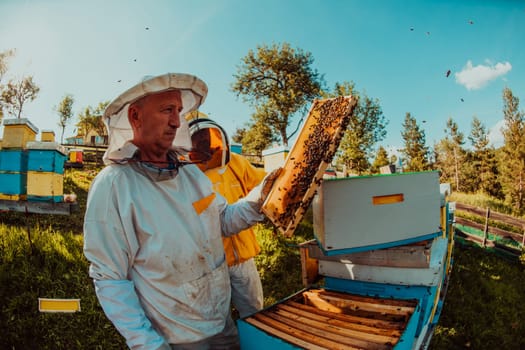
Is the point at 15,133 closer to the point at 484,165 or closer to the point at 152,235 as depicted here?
the point at 152,235

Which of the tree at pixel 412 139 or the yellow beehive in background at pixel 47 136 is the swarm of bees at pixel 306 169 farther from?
the tree at pixel 412 139

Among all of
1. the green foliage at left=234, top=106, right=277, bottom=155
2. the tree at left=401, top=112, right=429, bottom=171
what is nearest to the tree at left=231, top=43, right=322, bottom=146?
the green foliage at left=234, top=106, right=277, bottom=155

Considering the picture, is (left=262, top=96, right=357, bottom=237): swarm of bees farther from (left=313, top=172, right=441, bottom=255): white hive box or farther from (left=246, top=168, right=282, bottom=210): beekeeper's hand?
(left=313, top=172, right=441, bottom=255): white hive box

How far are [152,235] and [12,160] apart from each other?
3.90 metres

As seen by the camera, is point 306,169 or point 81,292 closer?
point 306,169

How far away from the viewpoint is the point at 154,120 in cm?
152

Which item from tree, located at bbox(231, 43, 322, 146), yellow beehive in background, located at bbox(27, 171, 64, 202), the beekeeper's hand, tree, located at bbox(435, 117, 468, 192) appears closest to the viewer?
the beekeeper's hand

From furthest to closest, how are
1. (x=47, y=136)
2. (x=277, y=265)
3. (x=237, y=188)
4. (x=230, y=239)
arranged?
(x=277, y=265), (x=47, y=136), (x=237, y=188), (x=230, y=239)

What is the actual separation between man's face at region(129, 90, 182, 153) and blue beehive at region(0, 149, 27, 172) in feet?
11.8

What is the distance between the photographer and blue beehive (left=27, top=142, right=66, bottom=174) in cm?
404

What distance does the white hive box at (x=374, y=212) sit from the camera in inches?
87.4

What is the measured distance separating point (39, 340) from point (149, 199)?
3087 millimetres

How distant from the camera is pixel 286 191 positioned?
1.69 m

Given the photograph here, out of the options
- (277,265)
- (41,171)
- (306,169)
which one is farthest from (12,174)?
(306,169)
